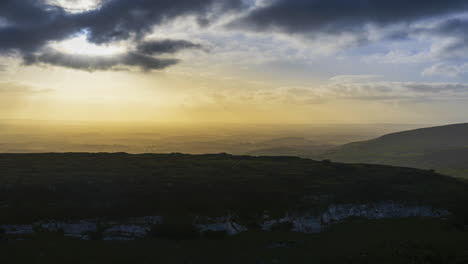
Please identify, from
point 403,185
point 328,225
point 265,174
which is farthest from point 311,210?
point 403,185

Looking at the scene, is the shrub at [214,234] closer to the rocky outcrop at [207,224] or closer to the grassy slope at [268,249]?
the rocky outcrop at [207,224]

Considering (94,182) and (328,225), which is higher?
(94,182)

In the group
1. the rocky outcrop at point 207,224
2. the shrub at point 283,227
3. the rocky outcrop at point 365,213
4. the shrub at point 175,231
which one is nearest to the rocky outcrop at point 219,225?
the rocky outcrop at point 207,224

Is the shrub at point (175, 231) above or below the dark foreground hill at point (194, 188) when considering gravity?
below

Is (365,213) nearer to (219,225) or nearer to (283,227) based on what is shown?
(283,227)

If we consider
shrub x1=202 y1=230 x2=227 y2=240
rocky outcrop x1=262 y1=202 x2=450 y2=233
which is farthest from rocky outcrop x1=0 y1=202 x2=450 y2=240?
shrub x1=202 y1=230 x2=227 y2=240

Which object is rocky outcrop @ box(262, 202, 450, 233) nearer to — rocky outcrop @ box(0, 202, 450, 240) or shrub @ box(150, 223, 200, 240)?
rocky outcrop @ box(0, 202, 450, 240)

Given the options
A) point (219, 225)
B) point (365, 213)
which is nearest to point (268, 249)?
point (219, 225)

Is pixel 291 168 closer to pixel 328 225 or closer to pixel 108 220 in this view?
pixel 328 225
